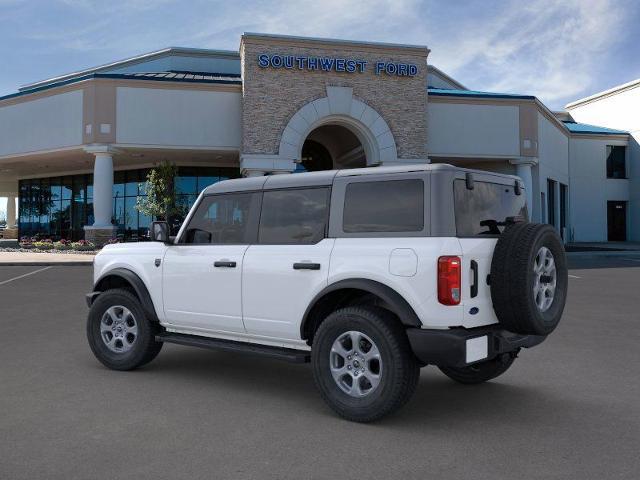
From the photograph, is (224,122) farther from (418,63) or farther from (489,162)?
(489,162)

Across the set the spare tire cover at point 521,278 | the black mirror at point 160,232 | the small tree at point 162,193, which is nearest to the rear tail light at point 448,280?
the spare tire cover at point 521,278

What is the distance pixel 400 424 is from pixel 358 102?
25.4 m

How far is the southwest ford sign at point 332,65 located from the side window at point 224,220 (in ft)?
75.1

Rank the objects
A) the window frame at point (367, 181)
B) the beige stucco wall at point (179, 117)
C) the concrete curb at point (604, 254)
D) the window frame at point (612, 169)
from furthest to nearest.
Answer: the window frame at point (612, 169) → the beige stucco wall at point (179, 117) → the concrete curb at point (604, 254) → the window frame at point (367, 181)

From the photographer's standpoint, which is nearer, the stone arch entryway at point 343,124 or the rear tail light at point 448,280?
the rear tail light at point 448,280

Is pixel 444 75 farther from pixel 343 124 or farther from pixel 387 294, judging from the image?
pixel 387 294

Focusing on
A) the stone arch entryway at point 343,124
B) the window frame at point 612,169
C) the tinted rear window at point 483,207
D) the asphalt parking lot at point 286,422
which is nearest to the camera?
the asphalt parking lot at point 286,422

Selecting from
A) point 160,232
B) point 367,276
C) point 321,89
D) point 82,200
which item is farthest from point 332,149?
point 367,276

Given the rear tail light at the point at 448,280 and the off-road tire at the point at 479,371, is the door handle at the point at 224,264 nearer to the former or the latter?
the rear tail light at the point at 448,280

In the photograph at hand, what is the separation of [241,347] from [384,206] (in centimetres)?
182

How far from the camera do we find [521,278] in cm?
446

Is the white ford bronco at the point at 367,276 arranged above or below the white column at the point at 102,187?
below

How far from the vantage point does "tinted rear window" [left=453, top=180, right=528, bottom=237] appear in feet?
15.1

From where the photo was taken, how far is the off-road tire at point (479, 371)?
552cm
